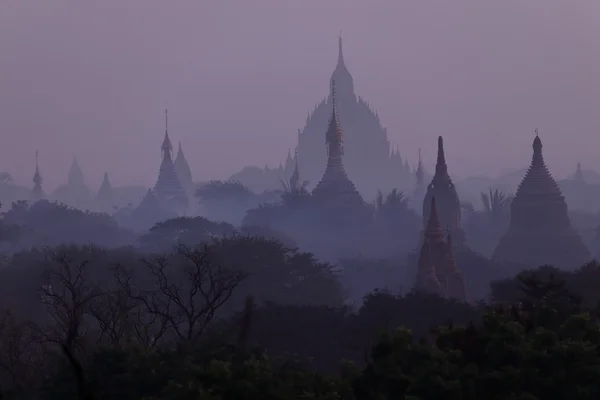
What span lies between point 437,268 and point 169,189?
118005 mm

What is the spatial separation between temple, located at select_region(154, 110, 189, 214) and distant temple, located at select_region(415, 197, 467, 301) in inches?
4309

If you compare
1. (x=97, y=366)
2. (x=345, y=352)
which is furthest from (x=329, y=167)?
(x=97, y=366)

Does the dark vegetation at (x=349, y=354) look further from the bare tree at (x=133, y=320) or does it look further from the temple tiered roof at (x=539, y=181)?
the temple tiered roof at (x=539, y=181)

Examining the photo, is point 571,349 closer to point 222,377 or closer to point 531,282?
point 222,377

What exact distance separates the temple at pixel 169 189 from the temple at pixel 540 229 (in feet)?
309

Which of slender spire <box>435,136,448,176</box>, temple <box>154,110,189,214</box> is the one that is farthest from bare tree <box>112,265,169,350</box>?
temple <box>154,110,189,214</box>

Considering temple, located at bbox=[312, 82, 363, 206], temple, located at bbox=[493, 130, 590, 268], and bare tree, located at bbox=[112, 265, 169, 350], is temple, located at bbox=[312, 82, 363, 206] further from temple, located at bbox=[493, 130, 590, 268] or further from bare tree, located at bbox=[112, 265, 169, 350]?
bare tree, located at bbox=[112, 265, 169, 350]

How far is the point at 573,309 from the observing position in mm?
29094

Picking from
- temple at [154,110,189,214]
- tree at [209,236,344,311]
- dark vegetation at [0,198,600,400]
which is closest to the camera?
dark vegetation at [0,198,600,400]

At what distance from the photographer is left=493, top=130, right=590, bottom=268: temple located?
279ft

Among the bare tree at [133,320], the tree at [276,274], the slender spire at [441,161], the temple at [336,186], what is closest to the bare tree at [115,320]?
the bare tree at [133,320]

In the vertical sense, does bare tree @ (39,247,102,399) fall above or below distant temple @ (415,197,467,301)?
below

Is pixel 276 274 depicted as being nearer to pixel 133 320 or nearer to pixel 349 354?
pixel 133 320

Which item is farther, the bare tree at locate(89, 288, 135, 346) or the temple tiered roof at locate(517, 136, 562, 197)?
the temple tiered roof at locate(517, 136, 562, 197)
